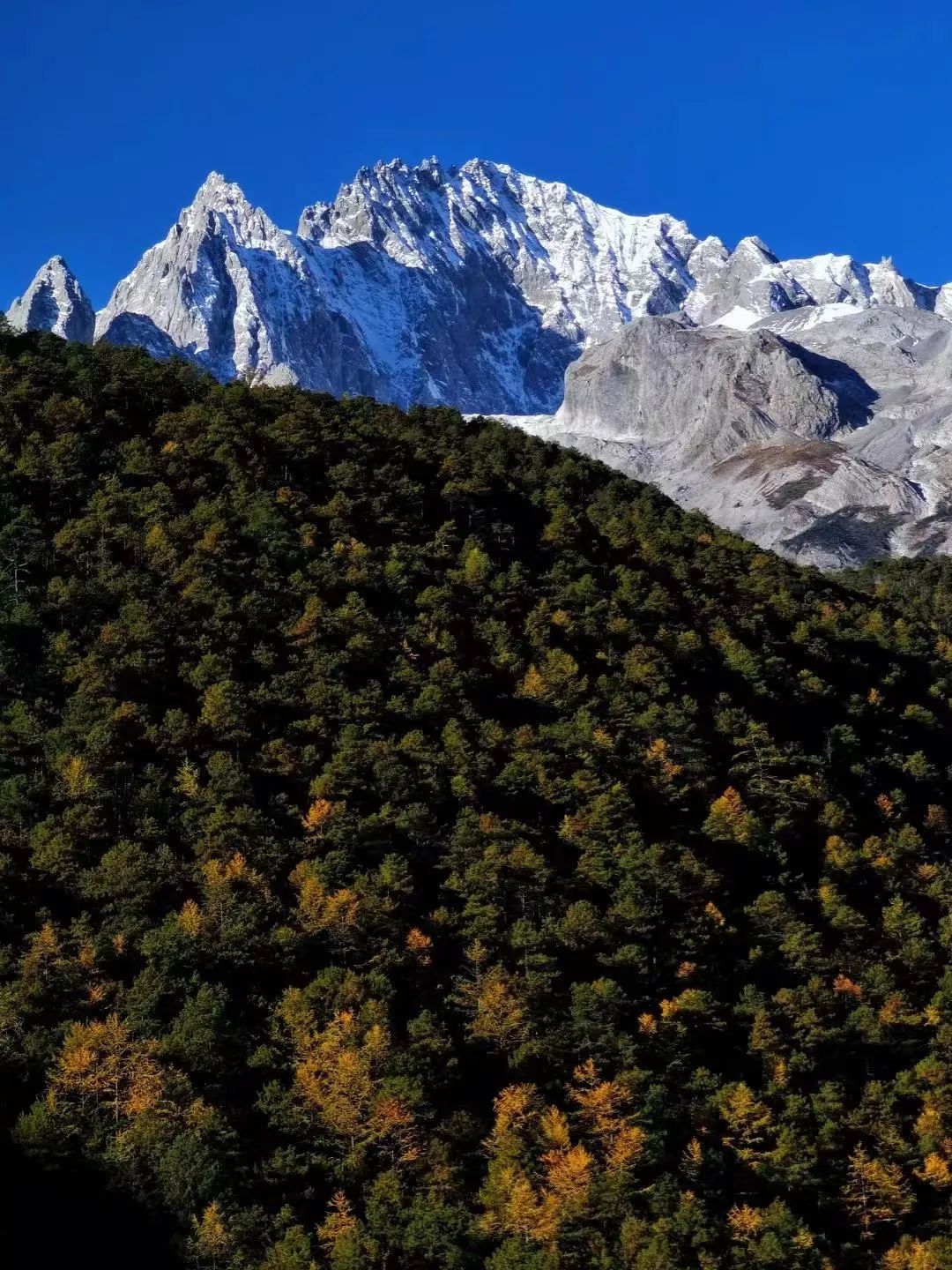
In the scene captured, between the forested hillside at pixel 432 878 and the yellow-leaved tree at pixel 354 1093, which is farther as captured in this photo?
the yellow-leaved tree at pixel 354 1093

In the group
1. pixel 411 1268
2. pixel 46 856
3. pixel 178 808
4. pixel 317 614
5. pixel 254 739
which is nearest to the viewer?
pixel 411 1268

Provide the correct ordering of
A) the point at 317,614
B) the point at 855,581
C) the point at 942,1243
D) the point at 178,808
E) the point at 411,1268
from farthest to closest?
the point at 855,581, the point at 317,614, the point at 178,808, the point at 942,1243, the point at 411,1268

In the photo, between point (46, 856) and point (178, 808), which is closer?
point (46, 856)

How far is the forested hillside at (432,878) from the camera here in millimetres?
70062

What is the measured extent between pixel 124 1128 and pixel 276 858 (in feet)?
65.8

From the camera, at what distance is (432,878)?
87.6m

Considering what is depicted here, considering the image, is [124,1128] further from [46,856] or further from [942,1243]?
[942,1243]

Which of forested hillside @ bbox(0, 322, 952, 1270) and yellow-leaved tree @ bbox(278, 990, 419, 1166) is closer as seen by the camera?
forested hillside @ bbox(0, 322, 952, 1270)

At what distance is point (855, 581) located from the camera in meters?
190

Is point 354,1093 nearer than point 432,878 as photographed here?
Yes

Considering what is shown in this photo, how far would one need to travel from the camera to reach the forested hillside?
230ft

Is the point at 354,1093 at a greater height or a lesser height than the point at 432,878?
lesser

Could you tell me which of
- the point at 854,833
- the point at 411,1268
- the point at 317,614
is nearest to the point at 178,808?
the point at 317,614

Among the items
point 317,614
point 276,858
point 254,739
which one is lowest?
point 276,858
